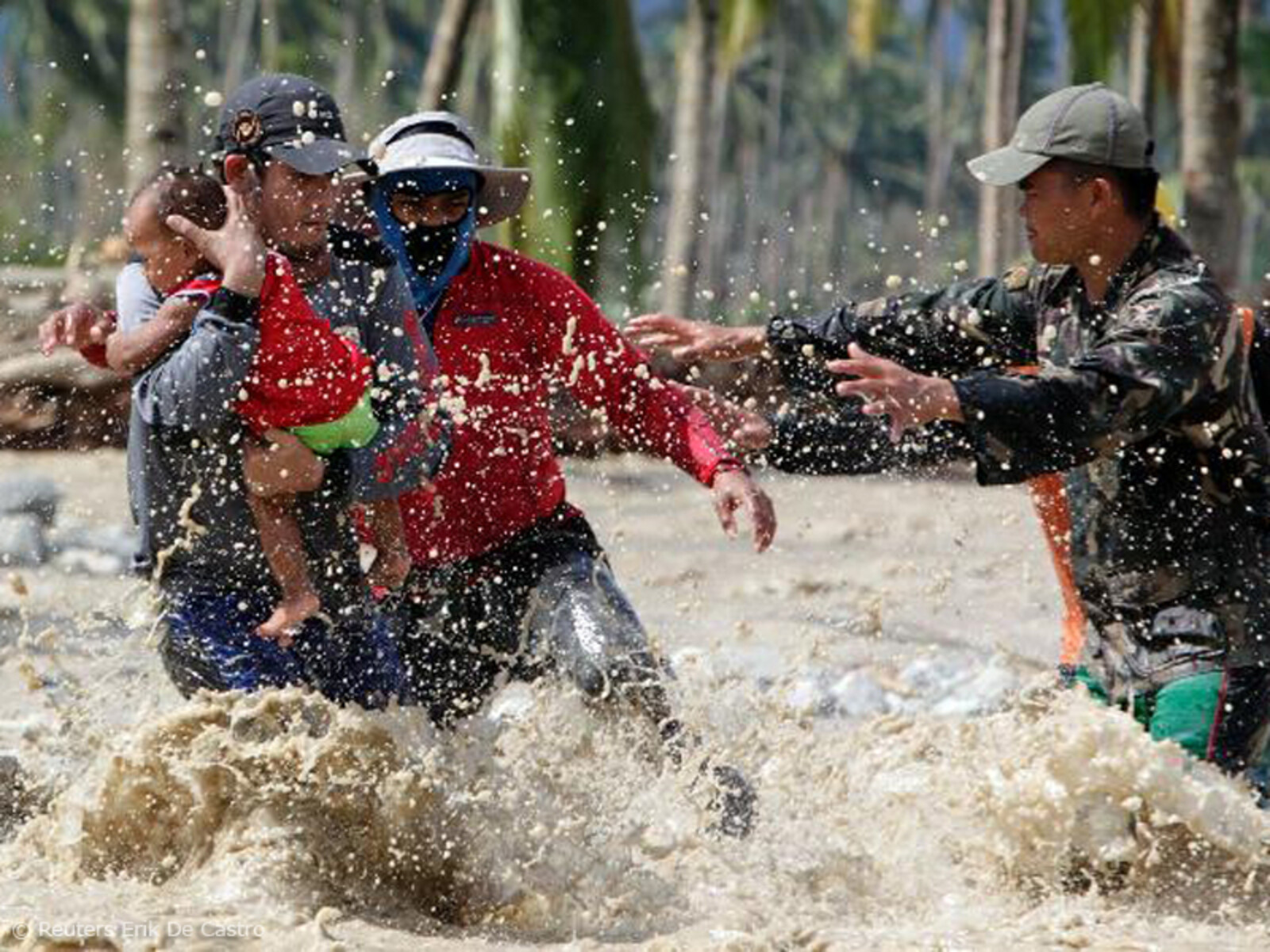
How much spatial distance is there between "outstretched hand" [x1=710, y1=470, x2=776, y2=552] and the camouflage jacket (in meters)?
0.50

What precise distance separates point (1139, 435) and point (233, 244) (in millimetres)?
1930

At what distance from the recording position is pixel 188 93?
13648 millimetres

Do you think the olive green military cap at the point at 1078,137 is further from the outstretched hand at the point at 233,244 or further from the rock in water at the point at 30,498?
the rock in water at the point at 30,498

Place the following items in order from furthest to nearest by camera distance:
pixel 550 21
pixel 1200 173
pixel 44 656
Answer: pixel 550 21 < pixel 1200 173 < pixel 44 656

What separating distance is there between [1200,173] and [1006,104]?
18.2 ft

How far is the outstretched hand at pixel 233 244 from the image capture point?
15.3 ft

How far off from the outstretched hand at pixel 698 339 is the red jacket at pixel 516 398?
22cm

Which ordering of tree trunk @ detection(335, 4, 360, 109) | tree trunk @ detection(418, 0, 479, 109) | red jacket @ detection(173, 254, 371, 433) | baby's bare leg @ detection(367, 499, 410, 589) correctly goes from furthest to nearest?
1. tree trunk @ detection(335, 4, 360, 109)
2. tree trunk @ detection(418, 0, 479, 109)
3. baby's bare leg @ detection(367, 499, 410, 589)
4. red jacket @ detection(173, 254, 371, 433)

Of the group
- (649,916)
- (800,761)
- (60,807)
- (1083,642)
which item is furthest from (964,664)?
(60,807)

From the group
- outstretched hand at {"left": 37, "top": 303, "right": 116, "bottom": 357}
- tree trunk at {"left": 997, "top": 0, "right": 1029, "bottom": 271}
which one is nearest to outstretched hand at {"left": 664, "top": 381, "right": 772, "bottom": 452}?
outstretched hand at {"left": 37, "top": 303, "right": 116, "bottom": 357}

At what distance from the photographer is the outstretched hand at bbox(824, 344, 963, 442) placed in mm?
4875

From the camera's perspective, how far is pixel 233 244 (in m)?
4.70

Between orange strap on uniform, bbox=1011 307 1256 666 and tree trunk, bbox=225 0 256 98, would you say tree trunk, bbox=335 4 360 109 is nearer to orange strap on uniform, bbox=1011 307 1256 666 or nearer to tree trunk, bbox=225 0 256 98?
tree trunk, bbox=225 0 256 98

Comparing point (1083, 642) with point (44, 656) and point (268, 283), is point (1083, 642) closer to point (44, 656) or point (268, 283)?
point (268, 283)
